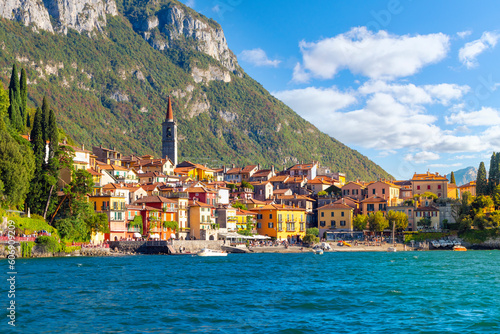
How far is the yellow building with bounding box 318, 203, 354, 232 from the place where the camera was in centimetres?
11444

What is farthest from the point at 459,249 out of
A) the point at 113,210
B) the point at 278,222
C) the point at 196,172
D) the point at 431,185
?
the point at 196,172

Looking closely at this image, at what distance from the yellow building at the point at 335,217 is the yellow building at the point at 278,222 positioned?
626 cm

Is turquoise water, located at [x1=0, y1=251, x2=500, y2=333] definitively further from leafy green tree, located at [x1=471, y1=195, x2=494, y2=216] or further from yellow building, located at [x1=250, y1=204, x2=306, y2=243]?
leafy green tree, located at [x1=471, y1=195, x2=494, y2=216]

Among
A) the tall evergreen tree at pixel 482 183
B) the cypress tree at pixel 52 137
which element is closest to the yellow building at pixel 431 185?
the tall evergreen tree at pixel 482 183

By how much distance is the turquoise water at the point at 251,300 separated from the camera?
91.8 ft

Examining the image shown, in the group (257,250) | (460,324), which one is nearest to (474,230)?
(257,250)

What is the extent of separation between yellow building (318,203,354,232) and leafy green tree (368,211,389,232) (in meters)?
4.65

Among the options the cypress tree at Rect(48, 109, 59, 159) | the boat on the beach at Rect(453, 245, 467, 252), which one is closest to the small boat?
the cypress tree at Rect(48, 109, 59, 159)

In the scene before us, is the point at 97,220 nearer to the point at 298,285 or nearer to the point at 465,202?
the point at 298,285

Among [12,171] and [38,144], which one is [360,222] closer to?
[38,144]

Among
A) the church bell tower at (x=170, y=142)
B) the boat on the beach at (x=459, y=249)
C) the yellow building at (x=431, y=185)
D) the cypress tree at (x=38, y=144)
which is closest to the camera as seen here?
the cypress tree at (x=38, y=144)

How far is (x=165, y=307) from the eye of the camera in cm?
3281

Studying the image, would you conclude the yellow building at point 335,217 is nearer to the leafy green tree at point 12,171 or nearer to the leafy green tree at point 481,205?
the leafy green tree at point 481,205

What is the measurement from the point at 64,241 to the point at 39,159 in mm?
9856
